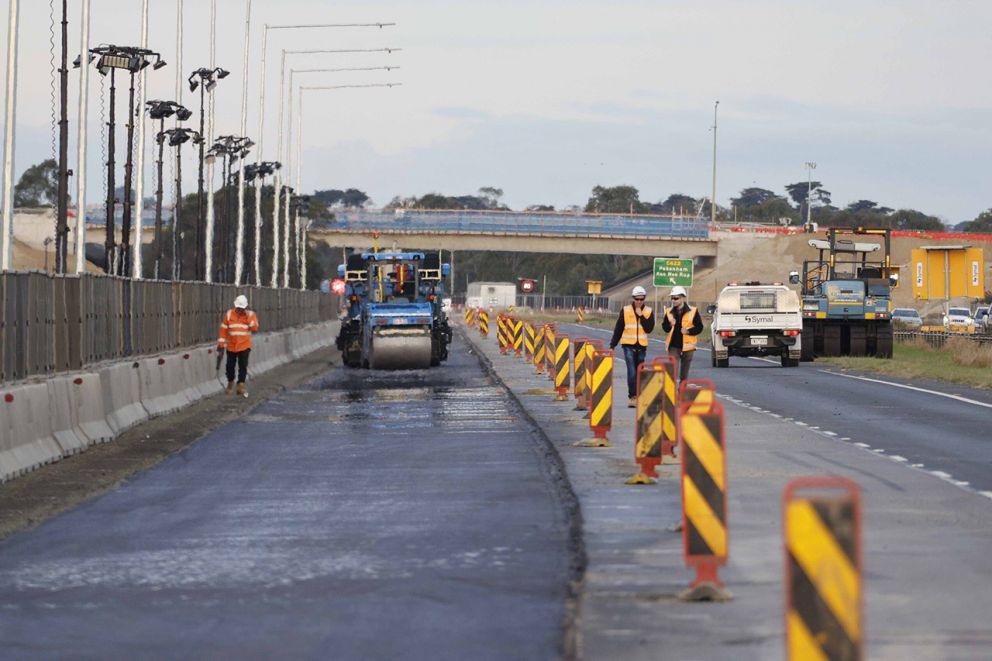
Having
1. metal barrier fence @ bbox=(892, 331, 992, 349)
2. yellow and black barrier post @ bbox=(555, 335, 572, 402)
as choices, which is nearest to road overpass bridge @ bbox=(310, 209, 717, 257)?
metal barrier fence @ bbox=(892, 331, 992, 349)

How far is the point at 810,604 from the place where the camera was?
6457 millimetres

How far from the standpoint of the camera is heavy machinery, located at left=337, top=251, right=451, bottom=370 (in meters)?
47.0

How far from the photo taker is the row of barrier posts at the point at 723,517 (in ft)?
20.9

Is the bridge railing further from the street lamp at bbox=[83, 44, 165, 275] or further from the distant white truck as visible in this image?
the distant white truck

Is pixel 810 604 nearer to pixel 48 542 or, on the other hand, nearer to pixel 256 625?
pixel 256 625

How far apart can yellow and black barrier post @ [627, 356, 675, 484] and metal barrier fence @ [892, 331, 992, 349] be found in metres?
38.8

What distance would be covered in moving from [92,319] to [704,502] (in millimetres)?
16543

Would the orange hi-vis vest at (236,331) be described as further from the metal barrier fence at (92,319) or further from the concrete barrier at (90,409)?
the concrete barrier at (90,409)

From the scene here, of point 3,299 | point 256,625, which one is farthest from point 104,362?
point 256,625

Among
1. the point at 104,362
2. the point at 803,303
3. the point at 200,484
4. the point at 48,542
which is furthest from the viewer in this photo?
the point at 803,303

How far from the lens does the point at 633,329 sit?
27.5 m

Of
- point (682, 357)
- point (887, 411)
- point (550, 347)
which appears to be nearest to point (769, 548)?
point (682, 357)

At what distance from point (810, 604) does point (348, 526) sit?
8.26m

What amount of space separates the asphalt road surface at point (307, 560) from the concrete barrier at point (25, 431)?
1257 mm
